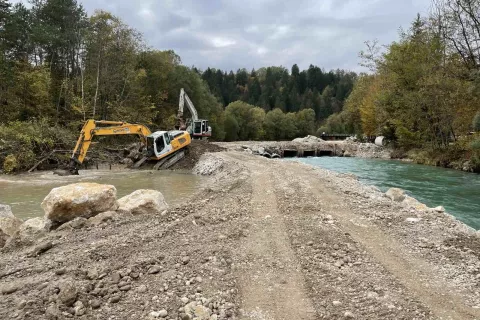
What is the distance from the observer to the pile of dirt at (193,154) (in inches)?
825

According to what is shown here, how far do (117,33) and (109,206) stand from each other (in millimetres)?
24931

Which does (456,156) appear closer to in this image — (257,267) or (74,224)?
(257,267)

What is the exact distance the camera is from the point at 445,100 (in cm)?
2381

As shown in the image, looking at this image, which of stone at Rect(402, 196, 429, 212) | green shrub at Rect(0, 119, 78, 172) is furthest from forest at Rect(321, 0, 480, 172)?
green shrub at Rect(0, 119, 78, 172)

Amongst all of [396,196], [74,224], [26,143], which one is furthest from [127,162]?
[396,196]

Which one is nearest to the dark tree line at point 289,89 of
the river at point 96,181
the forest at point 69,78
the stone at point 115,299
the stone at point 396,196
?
the forest at point 69,78

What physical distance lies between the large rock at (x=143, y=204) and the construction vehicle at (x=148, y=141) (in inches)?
428

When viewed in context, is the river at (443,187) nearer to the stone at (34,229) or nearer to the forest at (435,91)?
the forest at (435,91)

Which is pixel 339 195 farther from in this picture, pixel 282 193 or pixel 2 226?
pixel 2 226

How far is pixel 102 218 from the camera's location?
732cm

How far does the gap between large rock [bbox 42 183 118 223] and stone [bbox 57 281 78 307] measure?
3.98 m

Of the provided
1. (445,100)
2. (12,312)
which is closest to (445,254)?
(12,312)

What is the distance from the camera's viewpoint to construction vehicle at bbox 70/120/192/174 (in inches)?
712

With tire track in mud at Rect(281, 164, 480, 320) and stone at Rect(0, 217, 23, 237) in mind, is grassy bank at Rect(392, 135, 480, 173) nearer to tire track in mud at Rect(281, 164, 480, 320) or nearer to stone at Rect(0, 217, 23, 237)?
tire track in mud at Rect(281, 164, 480, 320)
